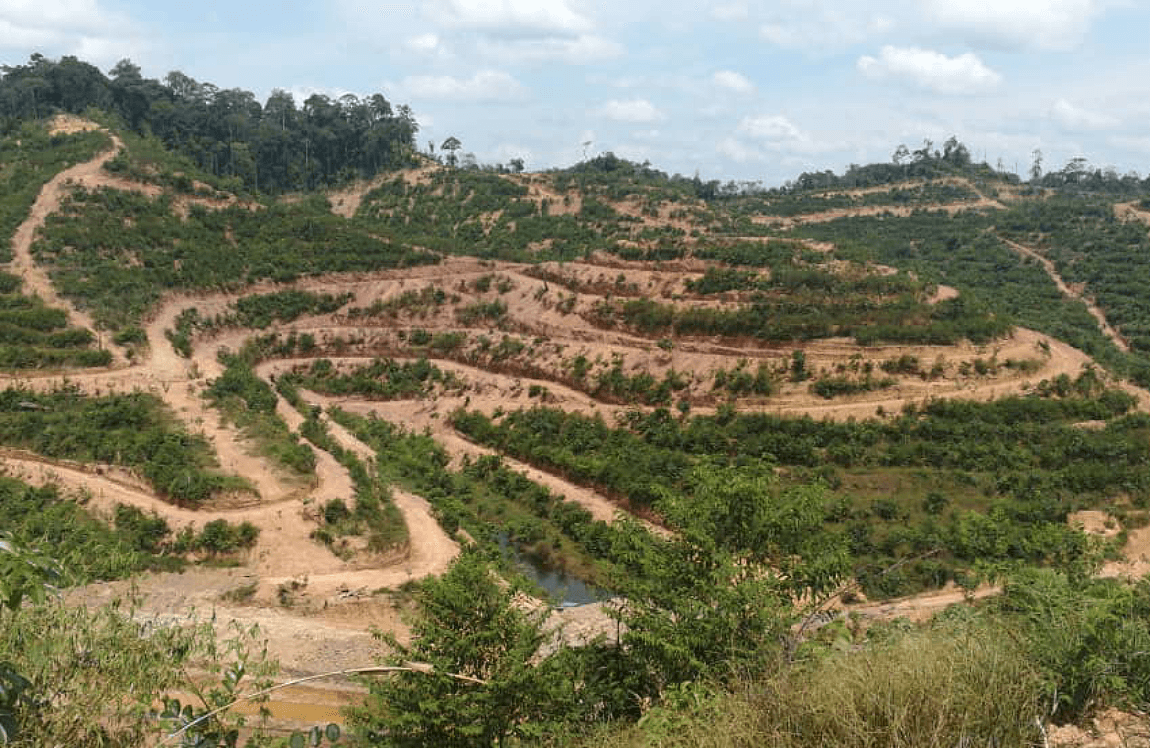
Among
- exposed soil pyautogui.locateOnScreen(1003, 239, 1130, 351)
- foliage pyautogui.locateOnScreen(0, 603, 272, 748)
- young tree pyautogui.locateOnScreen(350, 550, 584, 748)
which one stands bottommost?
young tree pyautogui.locateOnScreen(350, 550, 584, 748)

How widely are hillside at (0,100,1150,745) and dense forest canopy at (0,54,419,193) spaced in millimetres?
8582

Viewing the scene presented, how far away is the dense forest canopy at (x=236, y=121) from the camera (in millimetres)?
70812

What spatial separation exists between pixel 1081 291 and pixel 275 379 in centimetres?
5897

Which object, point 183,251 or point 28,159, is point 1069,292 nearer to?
point 183,251

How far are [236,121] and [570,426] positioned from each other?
2526 inches

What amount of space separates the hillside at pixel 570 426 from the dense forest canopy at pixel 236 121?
8.58 m

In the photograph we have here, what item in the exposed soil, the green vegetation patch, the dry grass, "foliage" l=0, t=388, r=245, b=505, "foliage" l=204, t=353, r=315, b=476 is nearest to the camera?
the dry grass

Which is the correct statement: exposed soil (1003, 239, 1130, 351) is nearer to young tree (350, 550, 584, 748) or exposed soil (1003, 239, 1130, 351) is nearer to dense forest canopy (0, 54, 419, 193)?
young tree (350, 550, 584, 748)

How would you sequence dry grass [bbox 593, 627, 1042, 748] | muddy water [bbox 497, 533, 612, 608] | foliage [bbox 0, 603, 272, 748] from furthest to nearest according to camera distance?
muddy water [bbox 497, 533, 612, 608] → foliage [bbox 0, 603, 272, 748] → dry grass [bbox 593, 627, 1042, 748]

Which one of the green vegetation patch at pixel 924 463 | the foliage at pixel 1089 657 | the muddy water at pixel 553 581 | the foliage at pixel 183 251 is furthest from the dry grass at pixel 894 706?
the foliage at pixel 183 251

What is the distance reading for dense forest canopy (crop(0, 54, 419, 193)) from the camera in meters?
70.8

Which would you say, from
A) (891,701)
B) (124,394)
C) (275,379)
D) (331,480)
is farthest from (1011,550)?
(275,379)

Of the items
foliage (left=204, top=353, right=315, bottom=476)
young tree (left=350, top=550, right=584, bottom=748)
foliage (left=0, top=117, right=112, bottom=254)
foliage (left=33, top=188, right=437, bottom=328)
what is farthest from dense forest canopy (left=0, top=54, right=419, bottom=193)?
young tree (left=350, top=550, right=584, bottom=748)

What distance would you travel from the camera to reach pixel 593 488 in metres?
31.8
